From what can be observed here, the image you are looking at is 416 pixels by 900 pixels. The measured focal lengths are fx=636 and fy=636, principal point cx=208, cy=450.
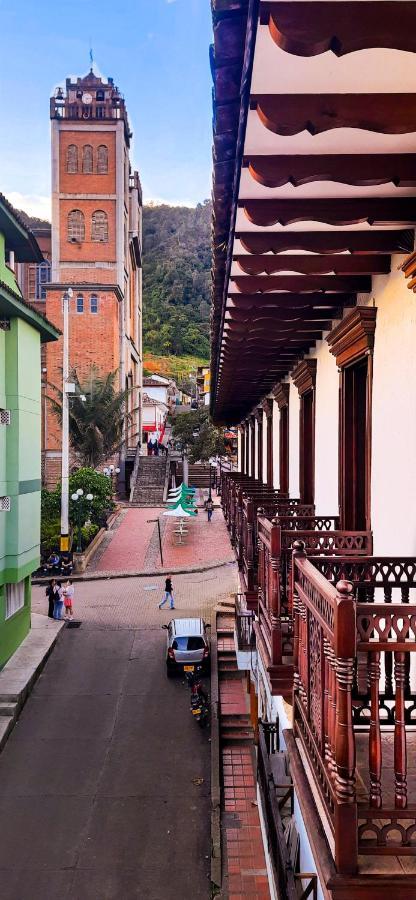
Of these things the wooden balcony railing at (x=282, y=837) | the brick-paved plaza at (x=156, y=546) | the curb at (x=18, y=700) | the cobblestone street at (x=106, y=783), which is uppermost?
the wooden balcony railing at (x=282, y=837)

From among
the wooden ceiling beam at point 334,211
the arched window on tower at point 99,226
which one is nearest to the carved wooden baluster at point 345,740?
the wooden ceiling beam at point 334,211

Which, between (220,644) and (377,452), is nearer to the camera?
(377,452)

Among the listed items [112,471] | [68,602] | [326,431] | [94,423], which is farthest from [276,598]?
[112,471]

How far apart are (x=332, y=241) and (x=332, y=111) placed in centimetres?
162

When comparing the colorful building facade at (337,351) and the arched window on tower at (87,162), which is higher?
the arched window on tower at (87,162)

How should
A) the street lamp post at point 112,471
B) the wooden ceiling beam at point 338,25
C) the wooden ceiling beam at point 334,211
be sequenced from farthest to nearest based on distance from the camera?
the street lamp post at point 112,471
the wooden ceiling beam at point 334,211
the wooden ceiling beam at point 338,25

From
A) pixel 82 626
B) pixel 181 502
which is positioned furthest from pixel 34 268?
pixel 82 626

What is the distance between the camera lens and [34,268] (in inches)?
1778

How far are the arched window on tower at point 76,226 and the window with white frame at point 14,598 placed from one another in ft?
105

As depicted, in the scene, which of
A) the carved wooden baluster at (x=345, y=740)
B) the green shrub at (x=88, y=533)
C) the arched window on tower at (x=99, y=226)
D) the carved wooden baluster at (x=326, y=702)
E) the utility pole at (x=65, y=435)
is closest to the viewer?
the carved wooden baluster at (x=345, y=740)

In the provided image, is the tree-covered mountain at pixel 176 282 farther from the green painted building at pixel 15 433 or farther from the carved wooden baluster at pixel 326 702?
the carved wooden baluster at pixel 326 702

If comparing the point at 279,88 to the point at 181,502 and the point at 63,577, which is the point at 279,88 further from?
the point at 181,502

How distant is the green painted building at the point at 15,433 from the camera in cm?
1427

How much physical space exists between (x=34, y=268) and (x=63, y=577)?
92.2ft
